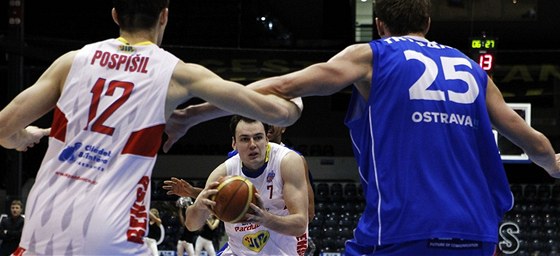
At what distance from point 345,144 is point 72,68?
980 inches

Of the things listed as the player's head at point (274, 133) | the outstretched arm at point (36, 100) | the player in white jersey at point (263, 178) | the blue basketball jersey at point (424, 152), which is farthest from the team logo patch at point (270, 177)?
the outstretched arm at point (36, 100)

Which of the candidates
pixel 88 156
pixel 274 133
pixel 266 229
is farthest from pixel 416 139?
pixel 274 133

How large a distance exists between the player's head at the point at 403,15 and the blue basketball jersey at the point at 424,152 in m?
0.11

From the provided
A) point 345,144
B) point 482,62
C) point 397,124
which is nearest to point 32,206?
point 397,124

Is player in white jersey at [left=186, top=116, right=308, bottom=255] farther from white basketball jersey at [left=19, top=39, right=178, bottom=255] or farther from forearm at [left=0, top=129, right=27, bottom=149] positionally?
white basketball jersey at [left=19, top=39, right=178, bottom=255]

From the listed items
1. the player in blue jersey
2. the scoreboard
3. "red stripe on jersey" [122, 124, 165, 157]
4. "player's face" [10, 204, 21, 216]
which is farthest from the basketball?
"player's face" [10, 204, 21, 216]

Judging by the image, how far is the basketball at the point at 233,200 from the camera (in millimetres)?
4469

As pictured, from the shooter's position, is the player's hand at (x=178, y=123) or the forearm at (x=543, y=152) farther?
the forearm at (x=543, y=152)

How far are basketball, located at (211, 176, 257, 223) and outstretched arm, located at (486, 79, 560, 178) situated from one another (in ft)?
4.19

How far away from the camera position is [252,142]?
20.3 feet

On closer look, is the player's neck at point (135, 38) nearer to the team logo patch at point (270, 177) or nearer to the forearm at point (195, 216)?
the forearm at point (195, 216)

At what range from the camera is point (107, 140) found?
137 inches

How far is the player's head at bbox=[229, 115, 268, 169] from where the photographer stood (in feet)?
20.3

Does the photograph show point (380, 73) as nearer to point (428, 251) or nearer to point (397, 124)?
point (397, 124)
